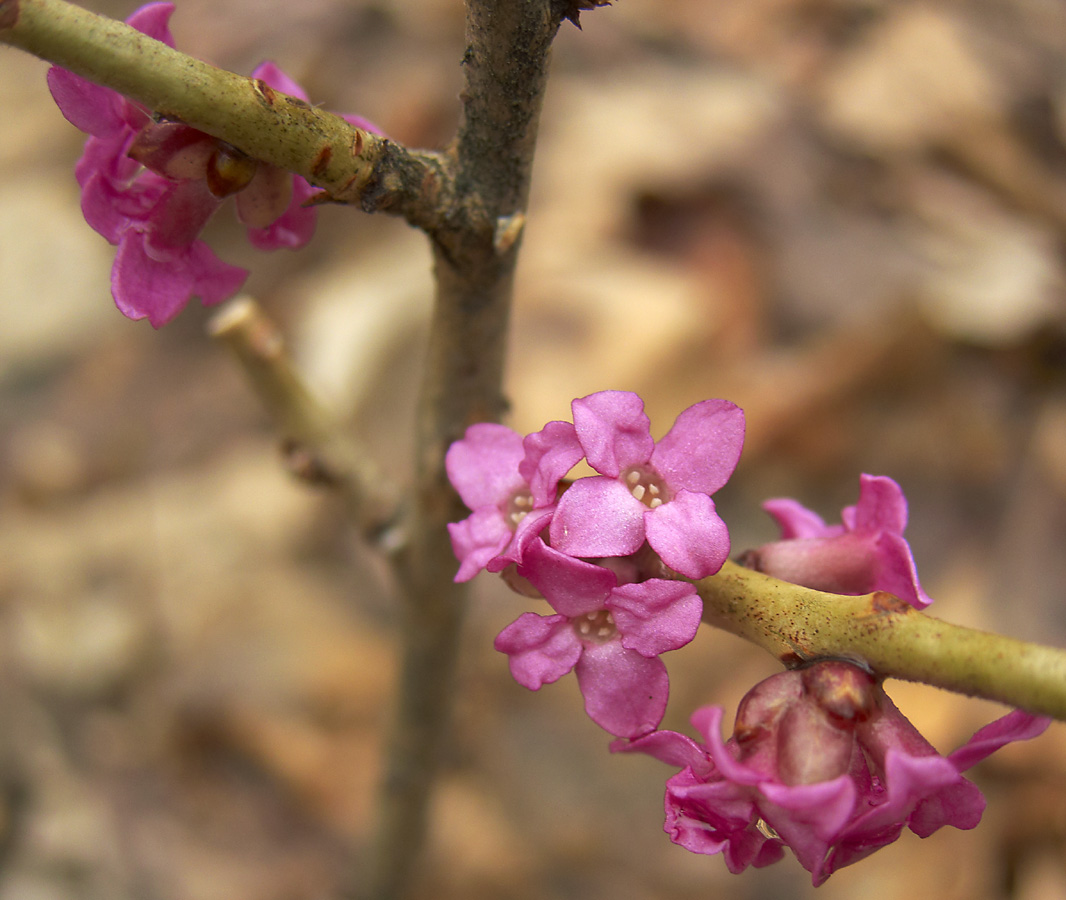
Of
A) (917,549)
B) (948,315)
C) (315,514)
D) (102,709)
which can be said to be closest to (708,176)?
(948,315)

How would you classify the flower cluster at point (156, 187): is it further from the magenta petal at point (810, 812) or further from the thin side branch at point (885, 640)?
the magenta petal at point (810, 812)

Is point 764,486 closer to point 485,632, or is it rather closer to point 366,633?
point 485,632

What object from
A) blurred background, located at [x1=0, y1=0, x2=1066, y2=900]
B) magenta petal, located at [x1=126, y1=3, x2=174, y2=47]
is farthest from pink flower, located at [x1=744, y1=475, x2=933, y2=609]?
blurred background, located at [x1=0, y1=0, x2=1066, y2=900]

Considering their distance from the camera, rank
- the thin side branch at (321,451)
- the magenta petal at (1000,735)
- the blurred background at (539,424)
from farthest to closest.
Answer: the blurred background at (539,424) < the thin side branch at (321,451) < the magenta petal at (1000,735)

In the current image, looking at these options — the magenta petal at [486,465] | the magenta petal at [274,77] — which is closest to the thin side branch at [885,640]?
the magenta petal at [486,465]

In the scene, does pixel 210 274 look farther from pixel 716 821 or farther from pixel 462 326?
pixel 716 821

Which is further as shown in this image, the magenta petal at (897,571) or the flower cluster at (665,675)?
the magenta petal at (897,571)

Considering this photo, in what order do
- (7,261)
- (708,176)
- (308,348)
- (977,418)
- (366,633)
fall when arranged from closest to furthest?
(366,633), (977,418), (308,348), (708,176), (7,261)

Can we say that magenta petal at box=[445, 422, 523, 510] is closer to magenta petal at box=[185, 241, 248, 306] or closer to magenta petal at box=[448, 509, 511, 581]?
magenta petal at box=[448, 509, 511, 581]
